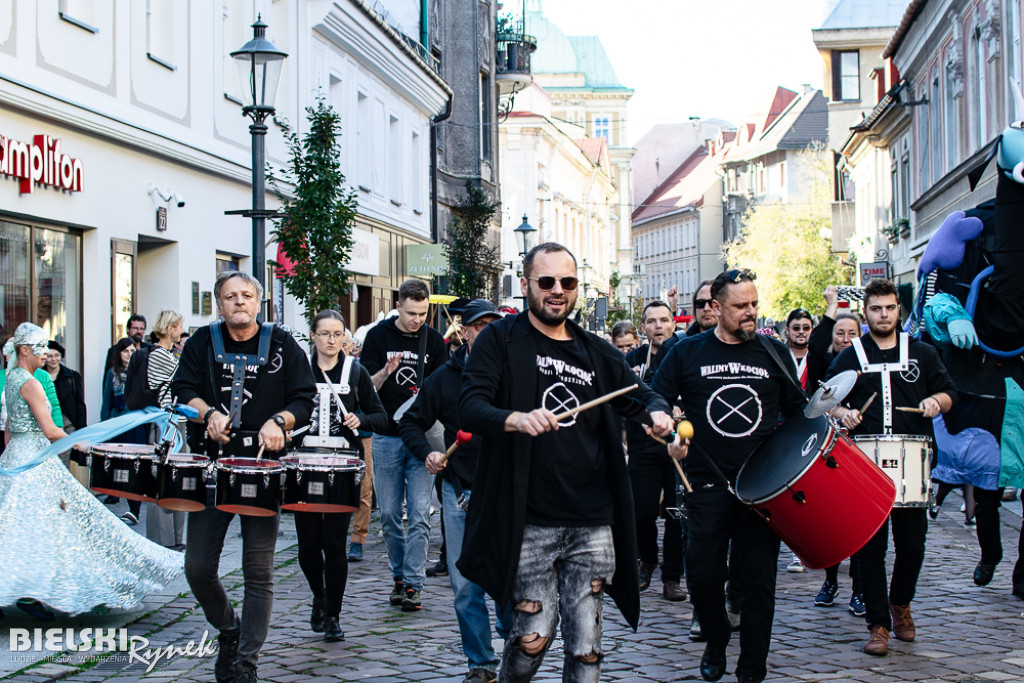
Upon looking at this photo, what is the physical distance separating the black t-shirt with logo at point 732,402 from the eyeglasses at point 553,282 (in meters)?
1.58

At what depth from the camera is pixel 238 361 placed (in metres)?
6.32

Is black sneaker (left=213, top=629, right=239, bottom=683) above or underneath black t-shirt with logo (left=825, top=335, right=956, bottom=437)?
underneath

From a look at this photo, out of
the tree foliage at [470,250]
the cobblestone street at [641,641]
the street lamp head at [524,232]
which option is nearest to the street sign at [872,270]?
the street lamp head at [524,232]

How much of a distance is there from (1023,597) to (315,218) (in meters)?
8.44

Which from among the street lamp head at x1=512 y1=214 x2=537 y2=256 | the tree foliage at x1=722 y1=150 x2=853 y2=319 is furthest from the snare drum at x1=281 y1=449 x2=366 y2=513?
the tree foliage at x1=722 y1=150 x2=853 y2=319

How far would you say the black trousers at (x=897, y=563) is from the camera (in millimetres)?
7102

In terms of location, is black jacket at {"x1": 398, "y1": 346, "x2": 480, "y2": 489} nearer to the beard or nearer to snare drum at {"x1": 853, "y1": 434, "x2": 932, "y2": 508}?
the beard

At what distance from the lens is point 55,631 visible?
295 inches

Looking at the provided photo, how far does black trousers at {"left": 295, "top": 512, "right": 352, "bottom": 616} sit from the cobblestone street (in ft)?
0.96

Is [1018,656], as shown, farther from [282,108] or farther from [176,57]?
[282,108]

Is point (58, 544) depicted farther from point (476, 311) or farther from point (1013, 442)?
point (1013, 442)

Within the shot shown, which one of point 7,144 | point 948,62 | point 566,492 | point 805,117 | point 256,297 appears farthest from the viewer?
point 805,117

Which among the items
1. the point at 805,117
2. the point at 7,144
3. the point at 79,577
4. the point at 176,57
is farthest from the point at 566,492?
the point at 805,117

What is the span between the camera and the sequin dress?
7.53 metres
